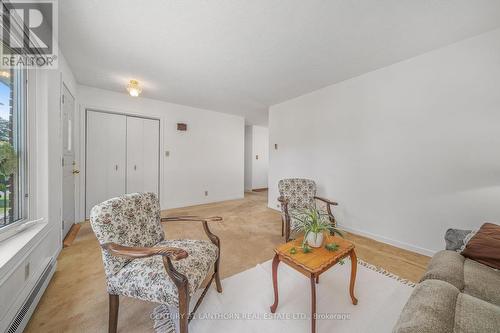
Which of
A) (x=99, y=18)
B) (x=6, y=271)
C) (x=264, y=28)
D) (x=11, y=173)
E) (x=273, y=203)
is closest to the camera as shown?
(x=6, y=271)

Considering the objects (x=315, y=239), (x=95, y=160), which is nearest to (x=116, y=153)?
(x=95, y=160)

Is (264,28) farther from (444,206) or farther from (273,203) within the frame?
(273,203)

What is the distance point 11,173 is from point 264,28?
2.48 meters

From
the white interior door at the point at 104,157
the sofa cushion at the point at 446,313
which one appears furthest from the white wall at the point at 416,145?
the white interior door at the point at 104,157

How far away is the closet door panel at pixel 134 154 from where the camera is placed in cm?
374

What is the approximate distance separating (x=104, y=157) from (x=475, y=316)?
4695 mm

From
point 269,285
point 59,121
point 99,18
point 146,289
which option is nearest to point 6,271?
point 146,289

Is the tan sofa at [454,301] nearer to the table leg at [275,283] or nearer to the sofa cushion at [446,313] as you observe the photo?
the sofa cushion at [446,313]

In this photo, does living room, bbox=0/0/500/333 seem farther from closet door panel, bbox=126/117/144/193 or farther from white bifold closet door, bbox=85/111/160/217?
closet door panel, bbox=126/117/144/193

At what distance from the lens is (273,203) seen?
4301mm

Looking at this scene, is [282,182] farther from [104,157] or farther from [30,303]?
[104,157]

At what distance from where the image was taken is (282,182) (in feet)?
10.0

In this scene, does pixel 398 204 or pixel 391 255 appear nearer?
pixel 391 255

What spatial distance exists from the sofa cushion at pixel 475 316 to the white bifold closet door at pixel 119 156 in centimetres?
443
